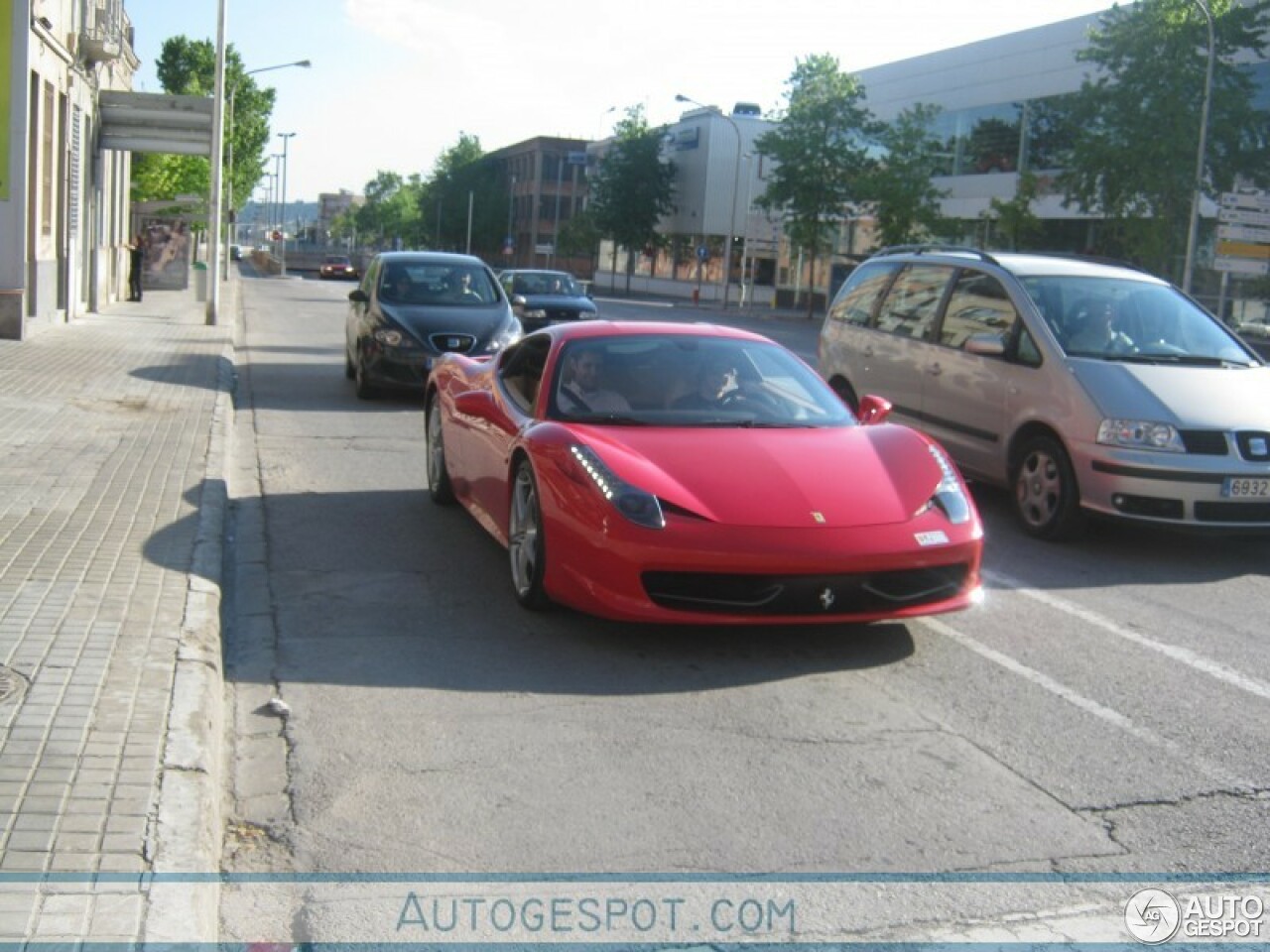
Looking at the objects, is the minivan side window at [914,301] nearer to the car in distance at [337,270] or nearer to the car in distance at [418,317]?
the car in distance at [418,317]

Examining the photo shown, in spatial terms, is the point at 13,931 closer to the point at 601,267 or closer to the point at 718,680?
the point at 718,680

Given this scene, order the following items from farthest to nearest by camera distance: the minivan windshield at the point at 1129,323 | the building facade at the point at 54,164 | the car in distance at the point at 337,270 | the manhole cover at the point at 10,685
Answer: the car in distance at the point at 337,270
the building facade at the point at 54,164
the minivan windshield at the point at 1129,323
the manhole cover at the point at 10,685

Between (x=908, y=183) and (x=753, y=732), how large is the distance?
47.9m

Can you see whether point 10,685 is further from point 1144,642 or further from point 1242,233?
point 1242,233

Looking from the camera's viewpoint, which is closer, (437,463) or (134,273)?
(437,463)

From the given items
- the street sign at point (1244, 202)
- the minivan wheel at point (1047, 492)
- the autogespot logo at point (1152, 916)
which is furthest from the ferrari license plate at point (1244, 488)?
the street sign at point (1244, 202)

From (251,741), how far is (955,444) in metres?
6.56

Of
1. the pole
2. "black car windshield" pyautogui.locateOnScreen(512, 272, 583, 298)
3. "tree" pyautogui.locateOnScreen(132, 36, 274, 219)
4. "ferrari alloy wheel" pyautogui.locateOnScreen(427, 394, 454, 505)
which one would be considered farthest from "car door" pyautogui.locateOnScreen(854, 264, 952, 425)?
"tree" pyautogui.locateOnScreen(132, 36, 274, 219)

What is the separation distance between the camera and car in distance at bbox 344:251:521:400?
15.4 metres

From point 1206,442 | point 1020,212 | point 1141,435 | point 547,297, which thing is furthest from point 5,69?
point 1020,212

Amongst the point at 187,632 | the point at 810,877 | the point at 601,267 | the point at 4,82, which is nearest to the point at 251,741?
the point at 187,632

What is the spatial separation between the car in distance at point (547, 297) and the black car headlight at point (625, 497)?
58.4 feet

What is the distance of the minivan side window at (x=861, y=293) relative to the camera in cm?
1169

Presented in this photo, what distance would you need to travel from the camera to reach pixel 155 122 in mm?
32062
